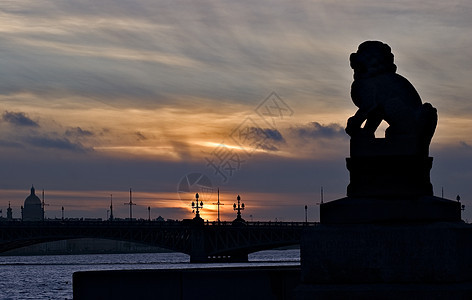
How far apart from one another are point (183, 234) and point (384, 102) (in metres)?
107

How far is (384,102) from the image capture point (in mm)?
14258

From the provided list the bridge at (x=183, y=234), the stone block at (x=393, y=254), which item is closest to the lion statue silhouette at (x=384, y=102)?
the stone block at (x=393, y=254)

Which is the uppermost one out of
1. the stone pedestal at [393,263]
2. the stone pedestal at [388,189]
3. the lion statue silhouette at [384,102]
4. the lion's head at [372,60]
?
the lion's head at [372,60]

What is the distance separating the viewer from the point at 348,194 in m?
14.1

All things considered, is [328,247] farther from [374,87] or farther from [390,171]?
[374,87]

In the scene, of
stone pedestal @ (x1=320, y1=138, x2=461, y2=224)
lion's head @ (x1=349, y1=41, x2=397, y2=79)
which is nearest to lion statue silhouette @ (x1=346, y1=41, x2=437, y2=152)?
lion's head @ (x1=349, y1=41, x2=397, y2=79)

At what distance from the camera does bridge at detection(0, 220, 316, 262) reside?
11581 centimetres

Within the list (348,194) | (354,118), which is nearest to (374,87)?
(354,118)

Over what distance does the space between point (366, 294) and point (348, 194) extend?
1.40m

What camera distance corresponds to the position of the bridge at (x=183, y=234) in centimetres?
11581

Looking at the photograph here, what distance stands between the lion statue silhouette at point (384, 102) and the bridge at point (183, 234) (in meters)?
100

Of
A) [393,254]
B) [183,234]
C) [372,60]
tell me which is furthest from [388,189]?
[183,234]

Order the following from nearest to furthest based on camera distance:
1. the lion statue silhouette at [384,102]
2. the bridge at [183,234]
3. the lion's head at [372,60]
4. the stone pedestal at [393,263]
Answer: the stone pedestal at [393,263], the lion statue silhouette at [384,102], the lion's head at [372,60], the bridge at [183,234]

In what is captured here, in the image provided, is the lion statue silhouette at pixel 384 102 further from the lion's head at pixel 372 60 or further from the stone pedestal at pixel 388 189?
the stone pedestal at pixel 388 189
